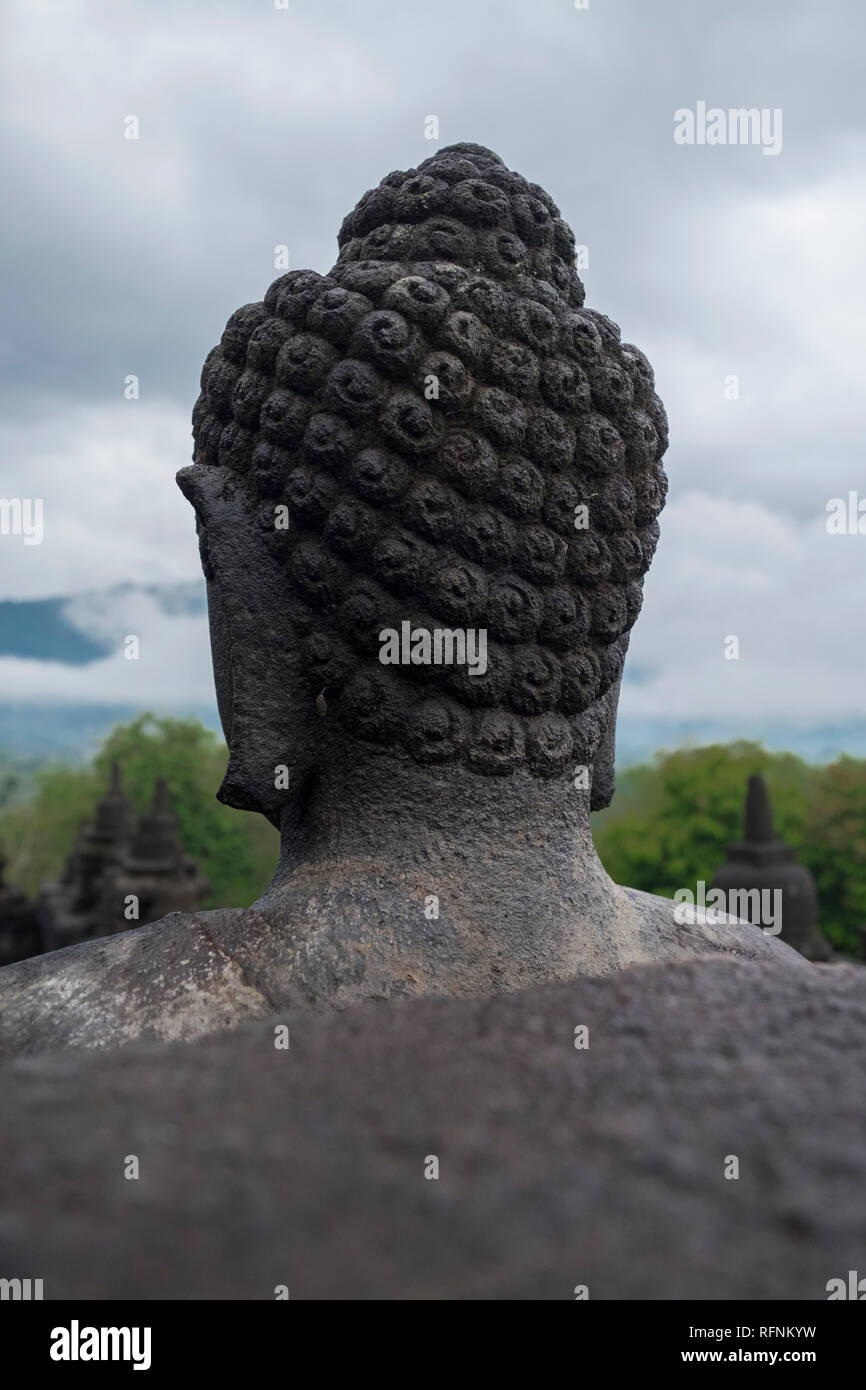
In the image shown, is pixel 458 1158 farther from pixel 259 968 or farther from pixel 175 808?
pixel 175 808

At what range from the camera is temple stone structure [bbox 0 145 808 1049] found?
322 cm

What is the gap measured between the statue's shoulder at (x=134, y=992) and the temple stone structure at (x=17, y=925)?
64.8 feet

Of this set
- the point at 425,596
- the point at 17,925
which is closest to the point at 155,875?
the point at 17,925

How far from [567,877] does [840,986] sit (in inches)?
55.9

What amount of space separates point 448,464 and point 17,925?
2096 cm

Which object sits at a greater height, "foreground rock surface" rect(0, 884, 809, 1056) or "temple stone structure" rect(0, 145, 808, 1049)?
"temple stone structure" rect(0, 145, 808, 1049)

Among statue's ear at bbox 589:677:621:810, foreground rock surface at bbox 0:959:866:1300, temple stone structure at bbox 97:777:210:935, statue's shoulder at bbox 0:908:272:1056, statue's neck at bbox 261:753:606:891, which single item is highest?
temple stone structure at bbox 97:777:210:935

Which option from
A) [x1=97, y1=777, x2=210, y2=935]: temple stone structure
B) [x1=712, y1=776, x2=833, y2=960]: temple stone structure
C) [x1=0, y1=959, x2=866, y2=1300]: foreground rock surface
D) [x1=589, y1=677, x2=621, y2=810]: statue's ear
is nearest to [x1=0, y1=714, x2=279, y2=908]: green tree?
[x1=97, y1=777, x2=210, y2=935]: temple stone structure

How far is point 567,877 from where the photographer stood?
3.42 meters

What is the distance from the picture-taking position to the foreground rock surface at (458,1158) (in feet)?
4.02

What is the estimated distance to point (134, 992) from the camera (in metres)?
2.90

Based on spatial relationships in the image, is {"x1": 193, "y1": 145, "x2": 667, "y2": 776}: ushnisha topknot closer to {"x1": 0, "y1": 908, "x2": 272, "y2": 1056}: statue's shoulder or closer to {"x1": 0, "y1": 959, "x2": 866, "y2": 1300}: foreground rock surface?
{"x1": 0, "y1": 908, "x2": 272, "y2": 1056}: statue's shoulder
